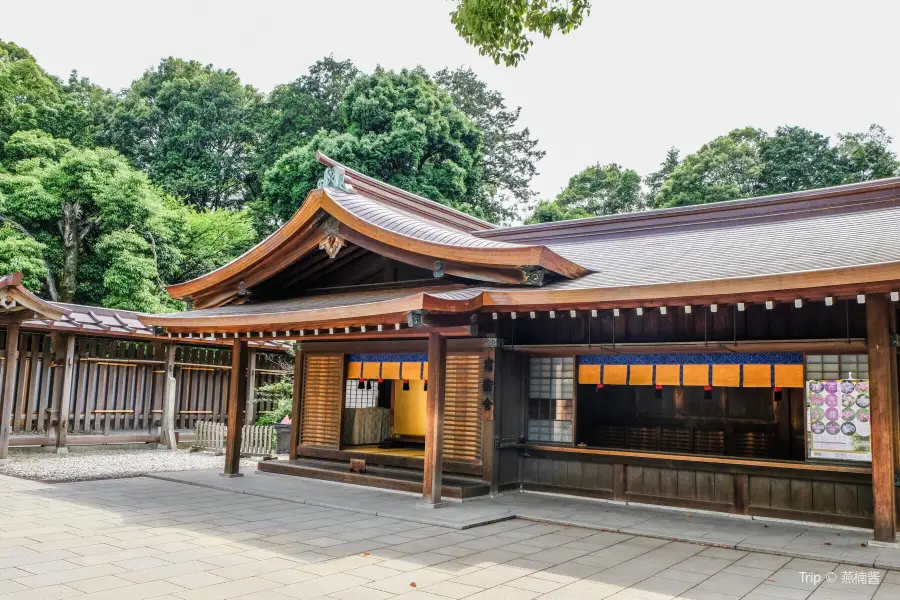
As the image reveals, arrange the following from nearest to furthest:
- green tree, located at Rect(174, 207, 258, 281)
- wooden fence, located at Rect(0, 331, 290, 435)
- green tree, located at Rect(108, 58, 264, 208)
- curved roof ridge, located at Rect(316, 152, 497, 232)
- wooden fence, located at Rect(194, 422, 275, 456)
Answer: curved roof ridge, located at Rect(316, 152, 497, 232), wooden fence, located at Rect(0, 331, 290, 435), wooden fence, located at Rect(194, 422, 275, 456), green tree, located at Rect(174, 207, 258, 281), green tree, located at Rect(108, 58, 264, 208)

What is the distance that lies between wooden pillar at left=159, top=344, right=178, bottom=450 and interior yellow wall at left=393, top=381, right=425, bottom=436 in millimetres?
6008

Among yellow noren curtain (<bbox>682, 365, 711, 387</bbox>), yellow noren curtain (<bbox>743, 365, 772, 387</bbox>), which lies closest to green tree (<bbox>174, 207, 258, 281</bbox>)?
yellow noren curtain (<bbox>682, 365, 711, 387</bbox>)

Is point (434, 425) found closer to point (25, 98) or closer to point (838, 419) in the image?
point (838, 419)

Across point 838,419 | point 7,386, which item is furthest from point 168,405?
point 838,419

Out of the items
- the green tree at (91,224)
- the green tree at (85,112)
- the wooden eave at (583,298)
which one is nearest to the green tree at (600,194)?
the green tree at (91,224)

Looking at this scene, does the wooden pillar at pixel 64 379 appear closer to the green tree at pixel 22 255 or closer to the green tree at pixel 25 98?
the green tree at pixel 22 255

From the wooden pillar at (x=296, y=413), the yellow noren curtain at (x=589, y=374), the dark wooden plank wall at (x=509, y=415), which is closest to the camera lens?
the yellow noren curtain at (x=589, y=374)

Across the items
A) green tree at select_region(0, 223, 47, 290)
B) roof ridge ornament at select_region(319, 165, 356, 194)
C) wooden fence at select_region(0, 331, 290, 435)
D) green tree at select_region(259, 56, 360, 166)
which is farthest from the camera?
green tree at select_region(259, 56, 360, 166)

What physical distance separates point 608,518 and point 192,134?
32.3 meters

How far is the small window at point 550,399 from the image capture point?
34.9ft

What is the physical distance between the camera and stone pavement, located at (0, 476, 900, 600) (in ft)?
18.6

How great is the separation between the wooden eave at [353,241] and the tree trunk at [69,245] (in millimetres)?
14671

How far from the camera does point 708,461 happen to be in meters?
9.35

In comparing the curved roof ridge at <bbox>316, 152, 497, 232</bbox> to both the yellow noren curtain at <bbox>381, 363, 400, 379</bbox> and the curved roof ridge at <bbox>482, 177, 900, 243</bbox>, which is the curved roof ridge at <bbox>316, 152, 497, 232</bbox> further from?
→ the yellow noren curtain at <bbox>381, 363, 400, 379</bbox>
